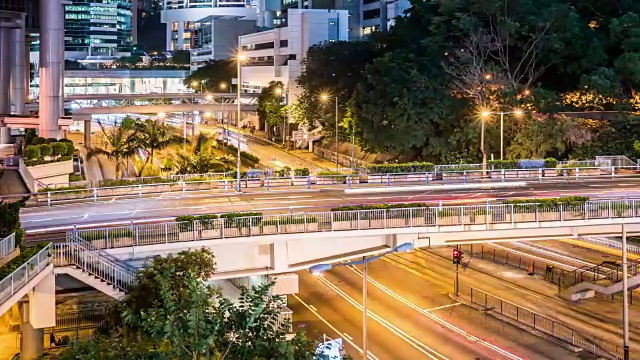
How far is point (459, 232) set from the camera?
39000 millimetres

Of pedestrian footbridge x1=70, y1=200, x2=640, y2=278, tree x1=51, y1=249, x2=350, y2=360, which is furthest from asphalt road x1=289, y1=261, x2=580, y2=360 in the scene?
tree x1=51, y1=249, x2=350, y2=360

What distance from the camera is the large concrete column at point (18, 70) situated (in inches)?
3866

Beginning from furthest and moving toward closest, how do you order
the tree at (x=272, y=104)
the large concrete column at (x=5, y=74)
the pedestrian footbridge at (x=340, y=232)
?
the tree at (x=272, y=104) < the large concrete column at (x=5, y=74) < the pedestrian footbridge at (x=340, y=232)

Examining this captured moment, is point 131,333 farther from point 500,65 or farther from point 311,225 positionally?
point 500,65

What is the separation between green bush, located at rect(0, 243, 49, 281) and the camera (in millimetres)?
26386

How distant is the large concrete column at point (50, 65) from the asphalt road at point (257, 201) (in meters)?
34.2

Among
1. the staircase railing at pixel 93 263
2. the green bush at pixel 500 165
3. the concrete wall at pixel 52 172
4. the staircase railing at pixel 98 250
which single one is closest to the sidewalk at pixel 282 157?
the green bush at pixel 500 165

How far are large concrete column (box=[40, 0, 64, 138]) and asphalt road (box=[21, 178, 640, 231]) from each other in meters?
34.2

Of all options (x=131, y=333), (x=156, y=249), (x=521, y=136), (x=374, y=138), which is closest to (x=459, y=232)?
(x=156, y=249)

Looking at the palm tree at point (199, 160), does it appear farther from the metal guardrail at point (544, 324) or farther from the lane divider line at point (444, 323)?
the metal guardrail at point (544, 324)

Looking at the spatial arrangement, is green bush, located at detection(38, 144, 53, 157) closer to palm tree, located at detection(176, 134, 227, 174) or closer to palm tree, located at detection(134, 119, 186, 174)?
palm tree, located at detection(134, 119, 186, 174)

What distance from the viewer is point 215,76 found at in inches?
6634

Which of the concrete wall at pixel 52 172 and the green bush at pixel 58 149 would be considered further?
the green bush at pixel 58 149

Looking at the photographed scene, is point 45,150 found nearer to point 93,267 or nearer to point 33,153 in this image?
point 33,153
